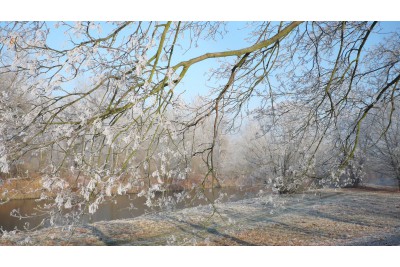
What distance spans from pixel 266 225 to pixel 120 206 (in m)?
1.75

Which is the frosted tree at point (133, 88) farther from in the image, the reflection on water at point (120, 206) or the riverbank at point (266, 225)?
the riverbank at point (266, 225)

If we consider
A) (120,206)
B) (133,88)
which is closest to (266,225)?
(120,206)

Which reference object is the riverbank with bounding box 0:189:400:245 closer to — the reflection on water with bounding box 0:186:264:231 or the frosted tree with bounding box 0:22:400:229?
the reflection on water with bounding box 0:186:264:231

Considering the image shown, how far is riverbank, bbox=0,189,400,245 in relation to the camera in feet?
10.1

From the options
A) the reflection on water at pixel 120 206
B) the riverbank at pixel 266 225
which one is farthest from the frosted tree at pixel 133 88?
the riverbank at pixel 266 225

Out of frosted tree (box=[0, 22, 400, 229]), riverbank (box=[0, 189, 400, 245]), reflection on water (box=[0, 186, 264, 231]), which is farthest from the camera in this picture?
riverbank (box=[0, 189, 400, 245])

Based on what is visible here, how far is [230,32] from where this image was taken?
115 inches

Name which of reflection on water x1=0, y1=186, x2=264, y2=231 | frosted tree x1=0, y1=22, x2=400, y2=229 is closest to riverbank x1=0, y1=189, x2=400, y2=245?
reflection on water x1=0, y1=186, x2=264, y2=231

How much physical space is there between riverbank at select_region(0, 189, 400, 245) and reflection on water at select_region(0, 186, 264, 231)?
0.42 feet

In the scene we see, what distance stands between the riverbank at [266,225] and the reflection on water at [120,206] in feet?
0.42

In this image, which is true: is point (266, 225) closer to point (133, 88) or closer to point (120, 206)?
point (120, 206)

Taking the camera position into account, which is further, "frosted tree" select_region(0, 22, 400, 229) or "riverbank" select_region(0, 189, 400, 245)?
"riverbank" select_region(0, 189, 400, 245)

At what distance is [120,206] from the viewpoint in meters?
3.27
